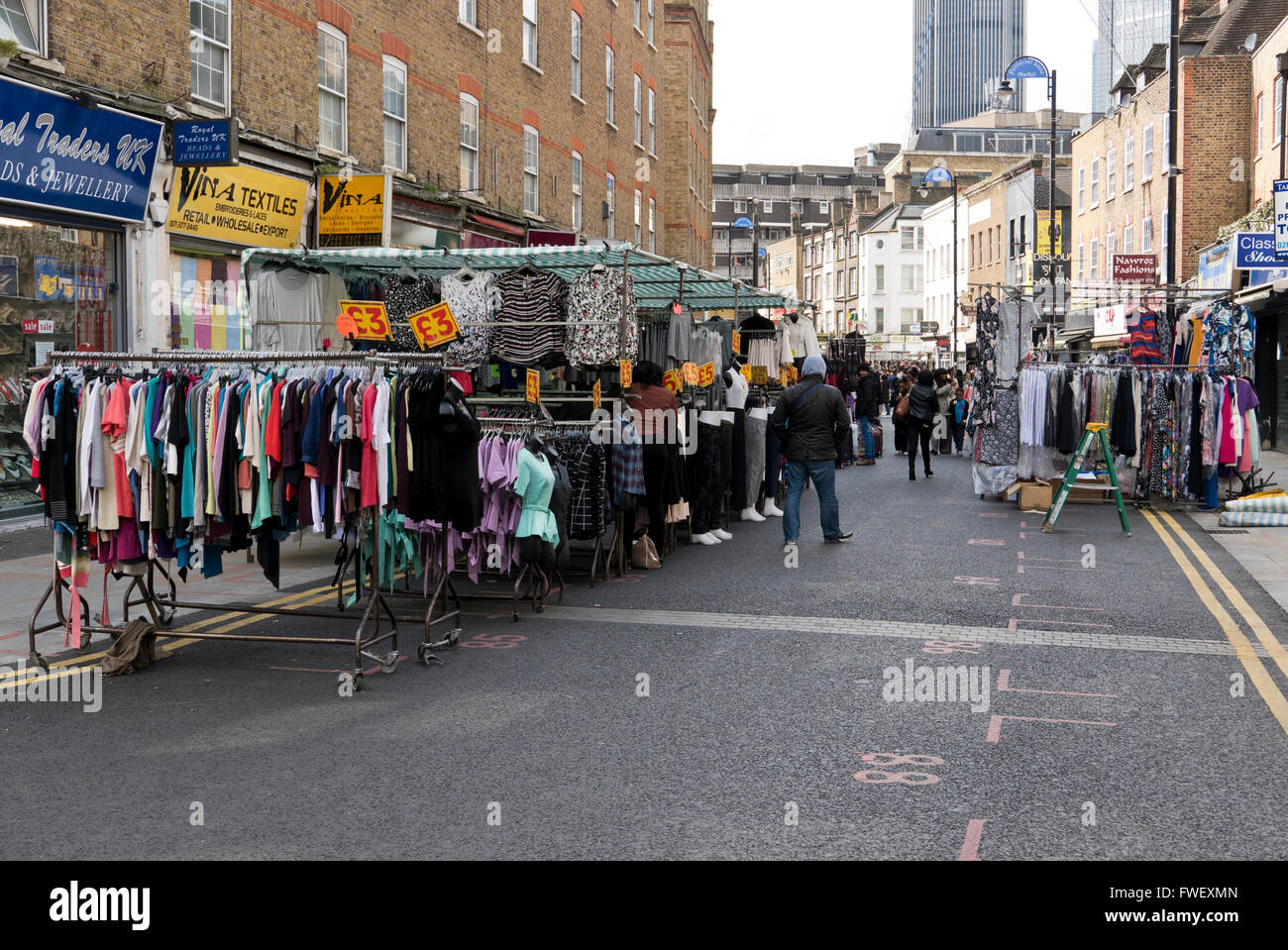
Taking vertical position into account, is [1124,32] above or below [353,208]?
above

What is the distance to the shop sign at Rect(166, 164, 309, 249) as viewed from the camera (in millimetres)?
15617

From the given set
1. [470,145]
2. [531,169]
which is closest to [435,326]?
[470,145]

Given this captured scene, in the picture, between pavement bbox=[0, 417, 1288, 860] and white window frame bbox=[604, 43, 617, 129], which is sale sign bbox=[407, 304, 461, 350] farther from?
white window frame bbox=[604, 43, 617, 129]

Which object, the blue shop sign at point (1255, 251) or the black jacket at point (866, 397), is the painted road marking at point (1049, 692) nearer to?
the blue shop sign at point (1255, 251)

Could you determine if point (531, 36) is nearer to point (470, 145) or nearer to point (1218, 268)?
point (470, 145)

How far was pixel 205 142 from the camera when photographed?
581 inches

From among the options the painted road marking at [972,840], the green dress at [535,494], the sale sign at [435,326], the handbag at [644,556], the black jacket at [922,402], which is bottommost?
the painted road marking at [972,840]

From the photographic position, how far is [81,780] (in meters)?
5.44

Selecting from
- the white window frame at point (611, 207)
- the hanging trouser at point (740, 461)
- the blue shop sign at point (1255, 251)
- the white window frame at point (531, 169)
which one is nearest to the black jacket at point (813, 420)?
the hanging trouser at point (740, 461)

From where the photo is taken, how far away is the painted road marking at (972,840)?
452cm

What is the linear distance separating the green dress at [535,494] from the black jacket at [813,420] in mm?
5168

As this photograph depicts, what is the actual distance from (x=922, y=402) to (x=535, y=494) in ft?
42.6

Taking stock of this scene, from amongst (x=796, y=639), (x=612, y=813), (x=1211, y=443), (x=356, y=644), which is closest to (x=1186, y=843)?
(x=612, y=813)

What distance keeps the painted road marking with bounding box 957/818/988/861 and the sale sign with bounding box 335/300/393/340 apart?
7.77 meters
